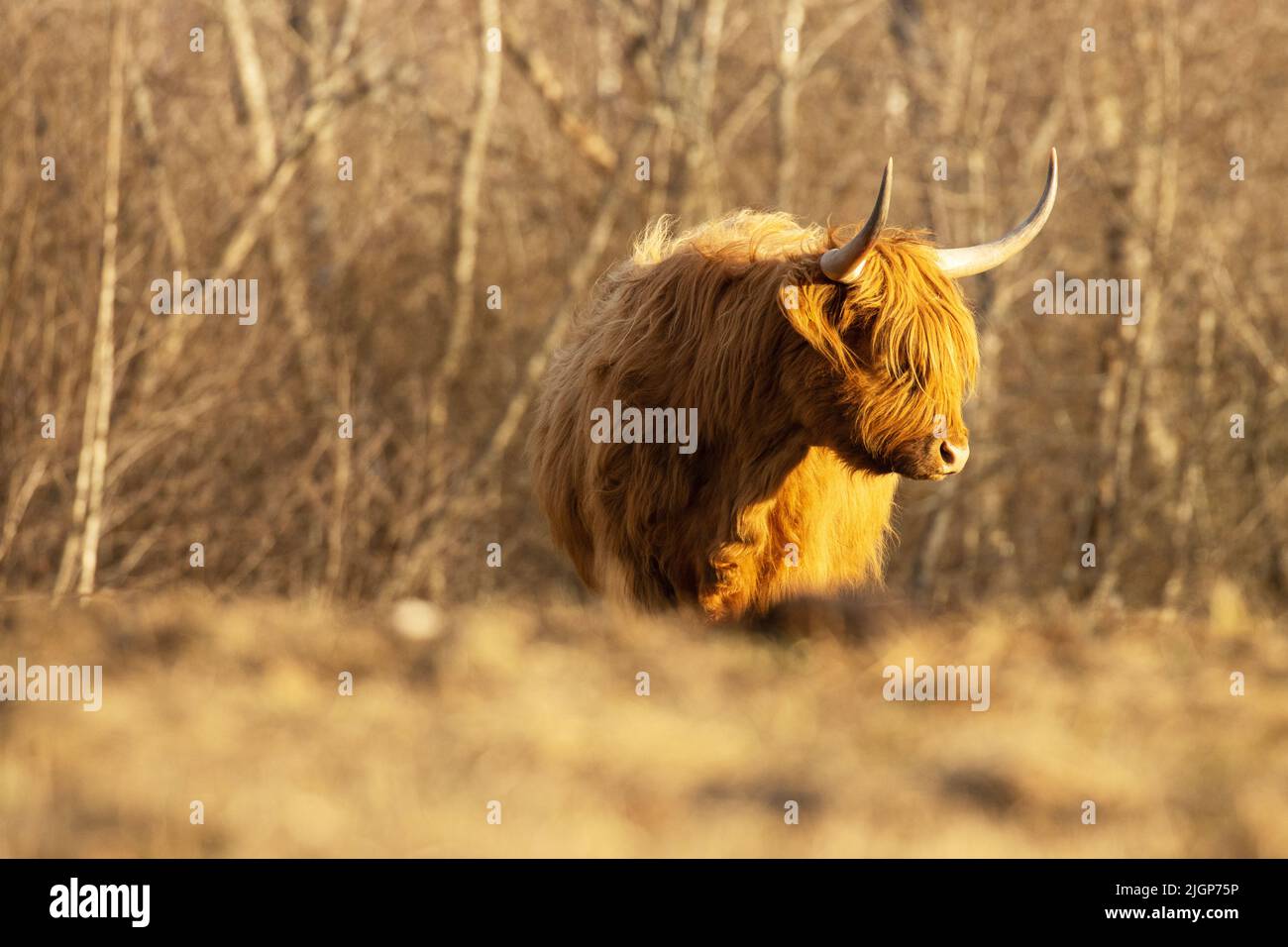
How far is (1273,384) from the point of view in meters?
13.9

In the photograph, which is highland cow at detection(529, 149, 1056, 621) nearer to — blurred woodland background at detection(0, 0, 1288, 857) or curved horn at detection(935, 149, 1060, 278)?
curved horn at detection(935, 149, 1060, 278)

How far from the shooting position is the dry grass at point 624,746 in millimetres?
3320

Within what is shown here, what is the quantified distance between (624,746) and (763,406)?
87.2 inches

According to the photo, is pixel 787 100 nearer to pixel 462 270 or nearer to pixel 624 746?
pixel 462 270

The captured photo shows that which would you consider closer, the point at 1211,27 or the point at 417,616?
the point at 417,616

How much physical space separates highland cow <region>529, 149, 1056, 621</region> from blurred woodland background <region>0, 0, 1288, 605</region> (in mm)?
5159

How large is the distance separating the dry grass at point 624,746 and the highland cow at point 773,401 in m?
0.60

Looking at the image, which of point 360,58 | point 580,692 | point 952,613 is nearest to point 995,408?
point 360,58

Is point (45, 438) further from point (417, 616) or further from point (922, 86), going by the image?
point (922, 86)

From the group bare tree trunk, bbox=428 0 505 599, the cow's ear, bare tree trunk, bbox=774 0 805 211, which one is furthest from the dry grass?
bare tree trunk, bbox=774 0 805 211

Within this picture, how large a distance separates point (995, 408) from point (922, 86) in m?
3.05

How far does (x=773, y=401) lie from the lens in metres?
5.81

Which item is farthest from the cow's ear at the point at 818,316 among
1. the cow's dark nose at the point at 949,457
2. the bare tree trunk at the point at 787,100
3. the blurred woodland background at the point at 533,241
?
the bare tree trunk at the point at 787,100

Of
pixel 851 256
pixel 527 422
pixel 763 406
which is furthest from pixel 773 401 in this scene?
pixel 527 422
